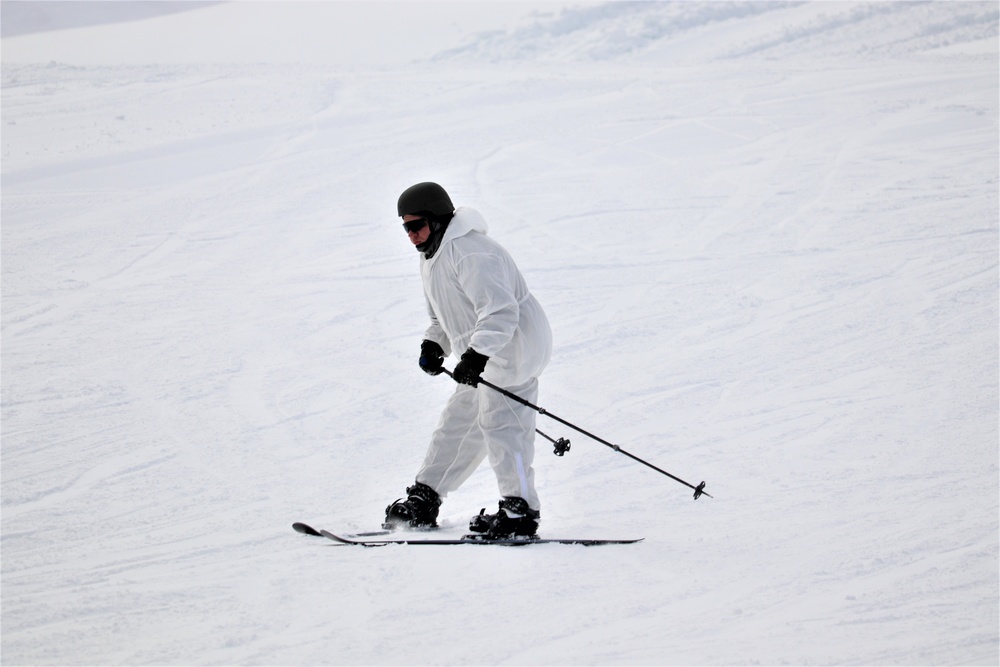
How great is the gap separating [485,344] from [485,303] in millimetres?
186

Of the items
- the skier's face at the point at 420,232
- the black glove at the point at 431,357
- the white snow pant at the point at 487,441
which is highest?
the skier's face at the point at 420,232

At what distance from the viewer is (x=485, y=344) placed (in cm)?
377

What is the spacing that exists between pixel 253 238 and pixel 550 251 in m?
3.12

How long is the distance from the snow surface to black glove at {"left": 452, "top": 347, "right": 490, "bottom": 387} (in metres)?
0.72

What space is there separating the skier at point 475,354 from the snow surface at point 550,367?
275 mm

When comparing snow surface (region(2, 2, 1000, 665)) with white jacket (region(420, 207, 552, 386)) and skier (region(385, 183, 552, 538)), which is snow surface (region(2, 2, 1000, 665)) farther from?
white jacket (region(420, 207, 552, 386))

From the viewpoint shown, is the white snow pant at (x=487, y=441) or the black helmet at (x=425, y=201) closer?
the black helmet at (x=425, y=201)

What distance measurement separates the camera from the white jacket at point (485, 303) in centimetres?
382

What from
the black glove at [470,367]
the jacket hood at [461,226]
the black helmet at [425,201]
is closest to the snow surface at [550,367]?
the black glove at [470,367]

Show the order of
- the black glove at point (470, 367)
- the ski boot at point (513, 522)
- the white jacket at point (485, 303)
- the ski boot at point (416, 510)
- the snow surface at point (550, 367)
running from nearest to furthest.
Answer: the snow surface at point (550, 367)
the black glove at point (470, 367)
the white jacket at point (485, 303)
the ski boot at point (513, 522)
the ski boot at point (416, 510)

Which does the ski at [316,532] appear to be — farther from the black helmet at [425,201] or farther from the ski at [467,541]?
the black helmet at [425,201]

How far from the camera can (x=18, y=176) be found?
11156 mm

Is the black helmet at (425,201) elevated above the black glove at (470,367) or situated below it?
above

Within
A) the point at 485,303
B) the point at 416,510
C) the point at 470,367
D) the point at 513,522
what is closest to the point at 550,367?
the point at 416,510
